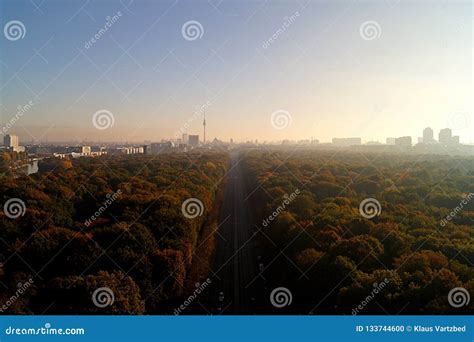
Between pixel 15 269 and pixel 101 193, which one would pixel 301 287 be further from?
pixel 101 193

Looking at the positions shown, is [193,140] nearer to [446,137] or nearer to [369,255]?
[446,137]

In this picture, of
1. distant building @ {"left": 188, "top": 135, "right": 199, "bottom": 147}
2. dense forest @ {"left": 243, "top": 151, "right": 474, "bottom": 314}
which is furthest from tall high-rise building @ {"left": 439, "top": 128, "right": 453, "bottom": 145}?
distant building @ {"left": 188, "top": 135, "right": 199, "bottom": 147}

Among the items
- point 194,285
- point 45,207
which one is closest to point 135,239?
point 194,285

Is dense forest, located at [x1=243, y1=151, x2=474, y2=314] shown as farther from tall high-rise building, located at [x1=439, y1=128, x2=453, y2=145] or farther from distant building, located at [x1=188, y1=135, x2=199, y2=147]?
distant building, located at [x1=188, y1=135, x2=199, y2=147]

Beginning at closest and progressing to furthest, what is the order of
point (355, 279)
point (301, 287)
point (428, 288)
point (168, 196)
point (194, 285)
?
point (428, 288), point (355, 279), point (301, 287), point (194, 285), point (168, 196)

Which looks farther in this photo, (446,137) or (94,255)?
(446,137)

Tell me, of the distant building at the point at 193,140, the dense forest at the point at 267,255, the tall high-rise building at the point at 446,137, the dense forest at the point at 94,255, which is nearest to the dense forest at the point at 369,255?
the dense forest at the point at 267,255

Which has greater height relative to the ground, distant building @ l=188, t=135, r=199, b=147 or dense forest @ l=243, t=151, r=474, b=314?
distant building @ l=188, t=135, r=199, b=147

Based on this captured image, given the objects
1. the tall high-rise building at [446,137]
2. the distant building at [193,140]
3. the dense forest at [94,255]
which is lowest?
the dense forest at [94,255]

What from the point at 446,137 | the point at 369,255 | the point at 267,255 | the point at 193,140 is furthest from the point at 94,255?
the point at 193,140

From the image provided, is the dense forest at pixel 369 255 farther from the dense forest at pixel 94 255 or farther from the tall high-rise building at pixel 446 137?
the tall high-rise building at pixel 446 137

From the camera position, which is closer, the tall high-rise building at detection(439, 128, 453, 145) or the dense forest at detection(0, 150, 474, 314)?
the dense forest at detection(0, 150, 474, 314)
